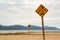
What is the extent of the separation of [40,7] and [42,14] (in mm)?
535

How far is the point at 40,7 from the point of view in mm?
17141

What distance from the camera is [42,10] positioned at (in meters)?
17.2

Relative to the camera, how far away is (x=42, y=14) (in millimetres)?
17312

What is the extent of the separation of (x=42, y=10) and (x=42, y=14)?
29cm

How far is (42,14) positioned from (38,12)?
323 millimetres

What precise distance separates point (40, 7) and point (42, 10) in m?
0.27

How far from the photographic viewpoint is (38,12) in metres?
17.4

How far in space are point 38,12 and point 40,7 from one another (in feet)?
1.45
